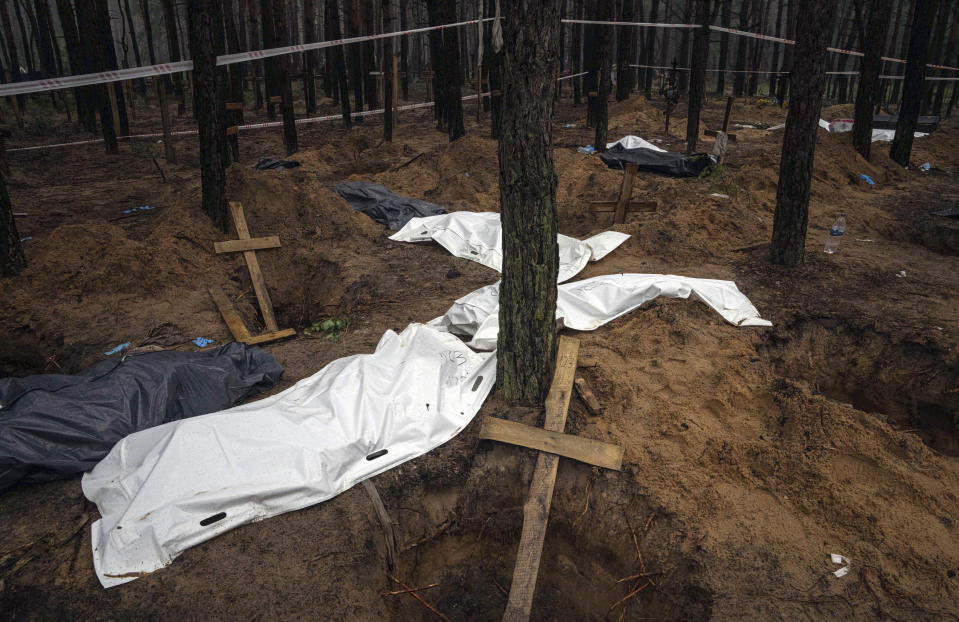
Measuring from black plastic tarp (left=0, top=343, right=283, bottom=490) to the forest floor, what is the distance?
7.6 inches

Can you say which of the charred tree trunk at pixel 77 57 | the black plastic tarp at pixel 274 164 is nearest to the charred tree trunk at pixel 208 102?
the black plastic tarp at pixel 274 164

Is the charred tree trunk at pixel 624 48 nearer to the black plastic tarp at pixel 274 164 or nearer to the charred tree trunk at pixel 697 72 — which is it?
the charred tree trunk at pixel 697 72

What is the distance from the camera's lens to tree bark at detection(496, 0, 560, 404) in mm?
2908

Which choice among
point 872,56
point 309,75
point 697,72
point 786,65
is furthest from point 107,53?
A: point 786,65

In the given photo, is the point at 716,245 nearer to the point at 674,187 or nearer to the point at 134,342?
the point at 674,187

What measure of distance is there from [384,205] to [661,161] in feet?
16.7

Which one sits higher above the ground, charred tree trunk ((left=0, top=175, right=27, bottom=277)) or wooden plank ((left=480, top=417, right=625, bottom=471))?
charred tree trunk ((left=0, top=175, right=27, bottom=277))

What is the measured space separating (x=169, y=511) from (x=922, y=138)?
15328 mm

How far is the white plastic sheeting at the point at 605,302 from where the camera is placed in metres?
4.70

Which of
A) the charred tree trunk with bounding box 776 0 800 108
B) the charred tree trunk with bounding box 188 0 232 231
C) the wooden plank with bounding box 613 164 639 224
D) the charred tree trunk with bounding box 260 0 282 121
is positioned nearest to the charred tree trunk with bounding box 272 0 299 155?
the charred tree trunk with bounding box 260 0 282 121

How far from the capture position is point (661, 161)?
9719mm

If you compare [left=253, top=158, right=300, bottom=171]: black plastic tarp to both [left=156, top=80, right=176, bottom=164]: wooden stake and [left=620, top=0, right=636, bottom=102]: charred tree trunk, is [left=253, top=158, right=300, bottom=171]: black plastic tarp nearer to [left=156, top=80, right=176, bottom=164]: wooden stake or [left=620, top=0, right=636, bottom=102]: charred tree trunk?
[left=156, top=80, right=176, bottom=164]: wooden stake

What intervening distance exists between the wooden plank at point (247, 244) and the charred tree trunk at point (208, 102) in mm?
750

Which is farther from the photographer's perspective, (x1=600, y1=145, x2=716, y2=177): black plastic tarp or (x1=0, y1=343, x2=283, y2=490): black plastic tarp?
(x1=600, y1=145, x2=716, y2=177): black plastic tarp
